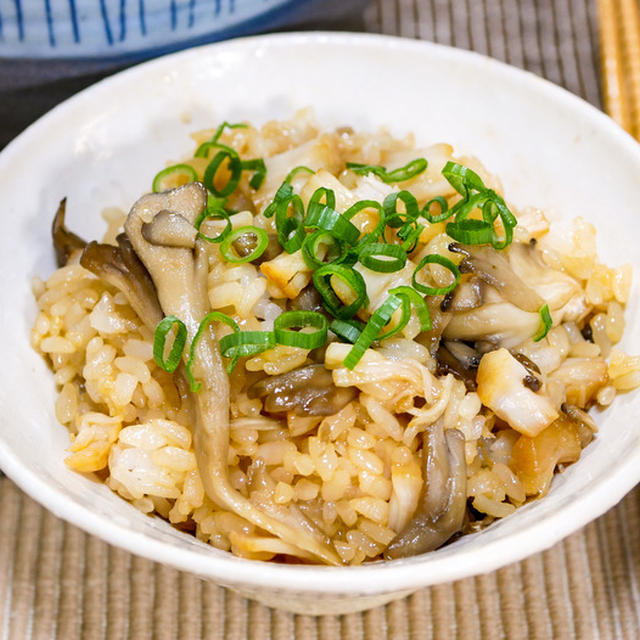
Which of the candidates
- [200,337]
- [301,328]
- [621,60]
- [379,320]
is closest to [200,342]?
[200,337]

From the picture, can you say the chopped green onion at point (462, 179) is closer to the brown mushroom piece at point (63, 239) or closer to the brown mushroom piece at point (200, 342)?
the brown mushroom piece at point (200, 342)

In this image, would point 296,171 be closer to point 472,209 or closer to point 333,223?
point 333,223

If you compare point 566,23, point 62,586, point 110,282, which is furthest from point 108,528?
point 566,23

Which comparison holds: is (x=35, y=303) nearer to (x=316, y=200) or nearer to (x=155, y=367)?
(x=155, y=367)

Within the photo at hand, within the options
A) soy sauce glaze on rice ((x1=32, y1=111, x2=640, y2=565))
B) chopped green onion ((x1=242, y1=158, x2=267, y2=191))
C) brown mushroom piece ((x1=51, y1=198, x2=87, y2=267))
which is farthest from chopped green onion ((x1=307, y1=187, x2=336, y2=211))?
brown mushroom piece ((x1=51, y1=198, x2=87, y2=267))

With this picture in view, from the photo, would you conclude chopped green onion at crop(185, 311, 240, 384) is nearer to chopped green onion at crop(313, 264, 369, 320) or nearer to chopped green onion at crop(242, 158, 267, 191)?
chopped green onion at crop(313, 264, 369, 320)

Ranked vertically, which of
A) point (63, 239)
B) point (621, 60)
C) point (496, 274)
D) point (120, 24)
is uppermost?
point (120, 24)
